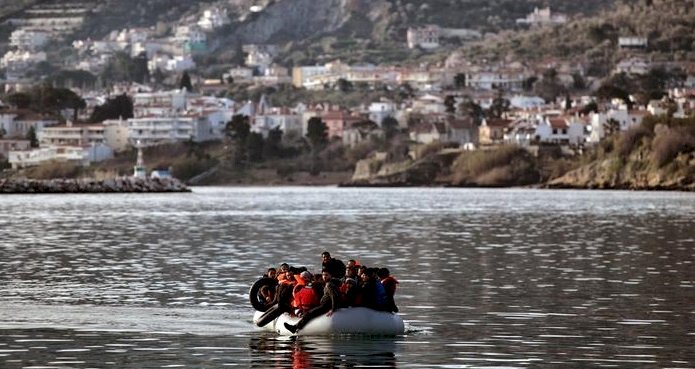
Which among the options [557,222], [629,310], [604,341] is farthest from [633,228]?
[604,341]

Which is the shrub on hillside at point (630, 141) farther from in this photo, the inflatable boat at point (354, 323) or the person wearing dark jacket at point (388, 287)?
the inflatable boat at point (354, 323)

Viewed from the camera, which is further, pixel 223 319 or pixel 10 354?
pixel 223 319

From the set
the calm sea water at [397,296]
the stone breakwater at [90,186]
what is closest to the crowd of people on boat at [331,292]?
the calm sea water at [397,296]

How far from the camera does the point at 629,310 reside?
47.7 metres

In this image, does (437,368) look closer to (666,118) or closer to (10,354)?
(10,354)

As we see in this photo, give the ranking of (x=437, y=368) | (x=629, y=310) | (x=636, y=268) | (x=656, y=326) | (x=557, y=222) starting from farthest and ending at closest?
(x=557, y=222) < (x=636, y=268) < (x=629, y=310) < (x=656, y=326) < (x=437, y=368)

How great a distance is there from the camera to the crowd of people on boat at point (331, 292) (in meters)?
40.9

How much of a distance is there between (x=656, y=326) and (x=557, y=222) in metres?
58.0

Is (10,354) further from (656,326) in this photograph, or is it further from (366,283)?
(656,326)

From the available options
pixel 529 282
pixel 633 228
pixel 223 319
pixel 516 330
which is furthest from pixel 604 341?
pixel 633 228

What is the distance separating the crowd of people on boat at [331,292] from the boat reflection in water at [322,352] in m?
0.56

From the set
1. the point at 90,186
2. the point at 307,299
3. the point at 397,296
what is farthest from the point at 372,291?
the point at 90,186

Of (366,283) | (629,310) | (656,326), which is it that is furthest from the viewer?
(629,310)

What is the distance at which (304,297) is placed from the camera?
136 ft
